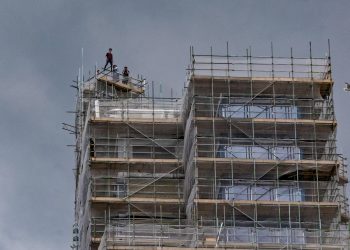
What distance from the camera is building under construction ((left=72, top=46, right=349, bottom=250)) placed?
237 feet

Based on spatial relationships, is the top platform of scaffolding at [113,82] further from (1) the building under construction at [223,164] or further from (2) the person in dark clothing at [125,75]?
(1) the building under construction at [223,164]

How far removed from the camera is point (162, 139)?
82125mm

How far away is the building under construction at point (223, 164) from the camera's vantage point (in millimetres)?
72188

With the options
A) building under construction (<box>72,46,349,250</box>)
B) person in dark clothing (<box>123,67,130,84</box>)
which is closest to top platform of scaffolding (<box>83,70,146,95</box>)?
person in dark clothing (<box>123,67,130,84</box>)

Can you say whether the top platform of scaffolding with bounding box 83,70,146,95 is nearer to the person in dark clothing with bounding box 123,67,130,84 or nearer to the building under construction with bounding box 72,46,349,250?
the person in dark clothing with bounding box 123,67,130,84

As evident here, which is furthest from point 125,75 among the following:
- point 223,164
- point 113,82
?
point 223,164

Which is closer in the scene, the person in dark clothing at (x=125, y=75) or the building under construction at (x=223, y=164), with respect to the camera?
the building under construction at (x=223, y=164)

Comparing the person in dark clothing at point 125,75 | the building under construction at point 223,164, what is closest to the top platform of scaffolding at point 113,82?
the person in dark clothing at point 125,75

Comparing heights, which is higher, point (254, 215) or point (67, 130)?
point (67, 130)

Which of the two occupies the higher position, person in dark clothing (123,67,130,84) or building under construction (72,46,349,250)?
person in dark clothing (123,67,130,84)

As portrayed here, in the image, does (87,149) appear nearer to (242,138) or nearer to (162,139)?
(162,139)

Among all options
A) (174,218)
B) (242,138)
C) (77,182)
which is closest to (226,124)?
(242,138)

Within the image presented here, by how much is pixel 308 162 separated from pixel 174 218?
7941 millimetres

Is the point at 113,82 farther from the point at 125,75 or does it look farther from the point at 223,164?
the point at 223,164
